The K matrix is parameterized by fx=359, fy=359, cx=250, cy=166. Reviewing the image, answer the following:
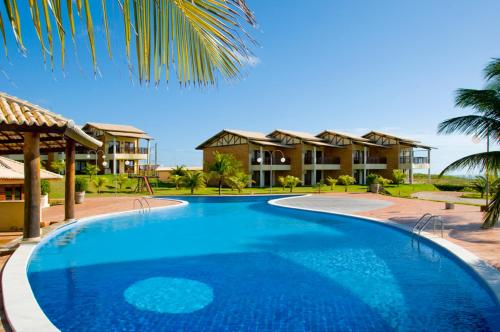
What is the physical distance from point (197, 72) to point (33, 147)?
774 cm

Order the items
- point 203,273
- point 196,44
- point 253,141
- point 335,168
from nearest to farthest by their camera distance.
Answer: point 196,44 < point 203,273 < point 253,141 < point 335,168

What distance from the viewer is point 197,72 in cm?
210

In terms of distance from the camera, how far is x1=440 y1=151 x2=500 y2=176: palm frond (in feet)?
35.3

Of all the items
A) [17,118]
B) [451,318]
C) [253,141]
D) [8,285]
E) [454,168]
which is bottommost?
[451,318]

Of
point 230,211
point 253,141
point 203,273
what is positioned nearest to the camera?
point 203,273

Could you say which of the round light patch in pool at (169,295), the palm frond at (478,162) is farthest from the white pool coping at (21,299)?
the palm frond at (478,162)

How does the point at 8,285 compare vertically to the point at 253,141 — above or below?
below

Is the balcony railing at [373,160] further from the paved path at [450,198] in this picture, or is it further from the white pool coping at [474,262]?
the white pool coping at [474,262]

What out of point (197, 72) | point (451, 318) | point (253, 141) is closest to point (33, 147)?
point (197, 72)

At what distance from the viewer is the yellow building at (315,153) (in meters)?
37.1

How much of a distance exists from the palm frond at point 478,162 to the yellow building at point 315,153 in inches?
911

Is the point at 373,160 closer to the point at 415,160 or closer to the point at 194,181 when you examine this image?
the point at 415,160

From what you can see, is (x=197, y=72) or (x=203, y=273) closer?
(x=197, y=72)

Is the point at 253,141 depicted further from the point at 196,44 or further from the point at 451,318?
the point at 196,44
